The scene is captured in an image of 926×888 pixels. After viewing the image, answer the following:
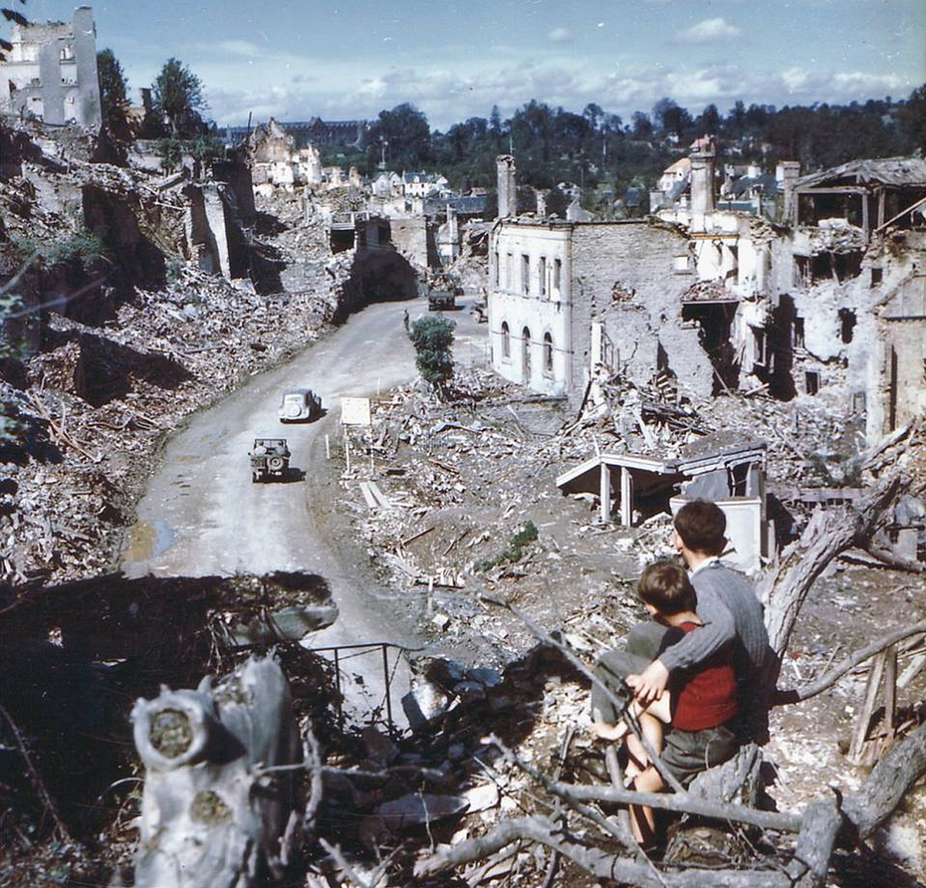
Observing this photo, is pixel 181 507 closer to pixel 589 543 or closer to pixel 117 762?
pixel 589 543

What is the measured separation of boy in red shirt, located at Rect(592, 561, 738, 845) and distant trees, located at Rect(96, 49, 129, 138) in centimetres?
4844

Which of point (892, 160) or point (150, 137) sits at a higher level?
point (150, 137)

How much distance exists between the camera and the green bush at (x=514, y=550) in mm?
18953

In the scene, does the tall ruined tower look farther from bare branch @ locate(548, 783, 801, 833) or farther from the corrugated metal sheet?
bare branch @ locate(548, 783, 801, 833)

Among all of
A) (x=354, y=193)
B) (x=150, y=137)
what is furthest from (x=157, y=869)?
(x=354, y=193)

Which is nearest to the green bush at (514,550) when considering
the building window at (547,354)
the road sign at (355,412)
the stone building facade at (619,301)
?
the road sign at (355,412)

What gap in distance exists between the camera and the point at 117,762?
239 inches

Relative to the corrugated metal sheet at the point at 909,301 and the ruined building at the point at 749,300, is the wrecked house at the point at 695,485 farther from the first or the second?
the corrugated metal sheet at the point at 909,301

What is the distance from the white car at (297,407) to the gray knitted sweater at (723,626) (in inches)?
970

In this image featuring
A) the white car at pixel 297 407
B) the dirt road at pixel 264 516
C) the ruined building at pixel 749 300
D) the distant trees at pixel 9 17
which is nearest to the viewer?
the distant trees at pixel 9 17

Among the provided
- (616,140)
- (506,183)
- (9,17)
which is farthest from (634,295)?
(616,140)

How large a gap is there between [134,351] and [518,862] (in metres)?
28.6

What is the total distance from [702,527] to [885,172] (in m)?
31.7

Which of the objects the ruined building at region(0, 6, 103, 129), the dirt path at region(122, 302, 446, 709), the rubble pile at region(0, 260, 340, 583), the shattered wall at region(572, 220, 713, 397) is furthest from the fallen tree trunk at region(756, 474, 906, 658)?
the ruined building at region(0, 6, 103, 129)
